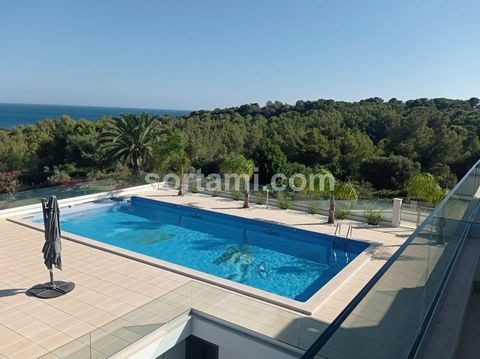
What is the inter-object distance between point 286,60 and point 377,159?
31.6 feet

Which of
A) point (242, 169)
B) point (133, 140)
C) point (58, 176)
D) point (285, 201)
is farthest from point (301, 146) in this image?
point (58, 176)

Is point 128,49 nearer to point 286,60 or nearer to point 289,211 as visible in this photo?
point 286,60

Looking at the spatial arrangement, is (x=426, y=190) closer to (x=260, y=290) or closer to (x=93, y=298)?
(x=260, y=290)

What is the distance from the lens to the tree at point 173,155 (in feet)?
58.1

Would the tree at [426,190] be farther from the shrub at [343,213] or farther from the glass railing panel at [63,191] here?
the glass railing panel at [63,191]

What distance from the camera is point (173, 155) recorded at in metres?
17.7

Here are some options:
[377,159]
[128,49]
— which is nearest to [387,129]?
[377,159]

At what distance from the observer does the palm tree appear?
20219mm

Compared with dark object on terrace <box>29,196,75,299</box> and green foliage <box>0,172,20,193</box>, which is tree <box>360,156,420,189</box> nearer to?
dark object on terrace <box>29,196,75,299</box>

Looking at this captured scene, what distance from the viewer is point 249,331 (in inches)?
256

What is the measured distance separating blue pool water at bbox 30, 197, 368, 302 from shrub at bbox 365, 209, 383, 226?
223 centimetres

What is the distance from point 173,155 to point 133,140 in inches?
149

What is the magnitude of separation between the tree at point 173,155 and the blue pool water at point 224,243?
2034mm

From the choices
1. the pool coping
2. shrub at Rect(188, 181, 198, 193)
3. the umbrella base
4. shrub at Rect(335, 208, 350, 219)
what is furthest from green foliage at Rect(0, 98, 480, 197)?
the umbrella base
